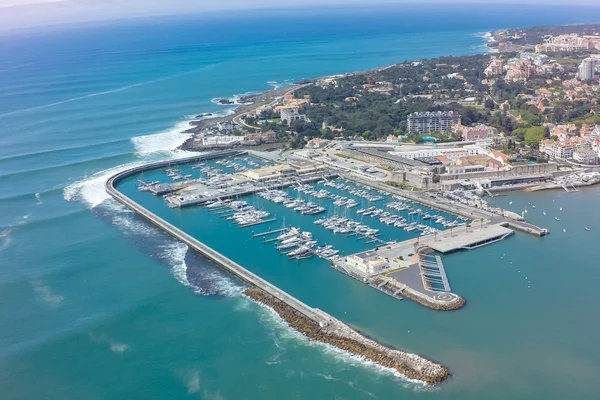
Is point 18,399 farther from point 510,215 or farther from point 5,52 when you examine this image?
point 5,52

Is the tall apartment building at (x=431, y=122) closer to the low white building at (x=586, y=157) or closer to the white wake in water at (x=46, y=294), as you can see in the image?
the low white building at (x=586, y=157)

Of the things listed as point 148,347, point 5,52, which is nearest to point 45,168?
point 148,347

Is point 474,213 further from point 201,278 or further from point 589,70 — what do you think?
point 589,70

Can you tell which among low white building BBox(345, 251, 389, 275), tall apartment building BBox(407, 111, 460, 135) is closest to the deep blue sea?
low white building BBox(345, 251, 389, 275)

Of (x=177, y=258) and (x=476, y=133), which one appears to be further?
(x=476, y=133)

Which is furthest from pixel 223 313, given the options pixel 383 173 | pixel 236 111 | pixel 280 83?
pixel 280 83

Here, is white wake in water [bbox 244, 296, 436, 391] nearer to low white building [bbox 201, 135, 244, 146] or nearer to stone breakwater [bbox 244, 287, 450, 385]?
stone breakwater [bbox 244, 287, 450, 385]

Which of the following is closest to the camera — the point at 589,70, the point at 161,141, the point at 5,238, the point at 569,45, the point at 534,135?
the point at 5,238
